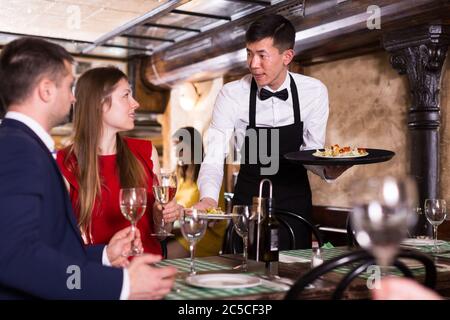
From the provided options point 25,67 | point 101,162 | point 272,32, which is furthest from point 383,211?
point 272,32

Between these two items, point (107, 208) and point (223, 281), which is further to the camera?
point (107, 208)

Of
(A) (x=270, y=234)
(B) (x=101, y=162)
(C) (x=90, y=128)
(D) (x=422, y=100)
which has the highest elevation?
(D) (x=422, y=100)

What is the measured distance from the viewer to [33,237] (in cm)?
141

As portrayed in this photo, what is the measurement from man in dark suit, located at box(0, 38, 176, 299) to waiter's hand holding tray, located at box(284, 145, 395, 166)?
132 cm

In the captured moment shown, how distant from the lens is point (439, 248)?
2.70 meters

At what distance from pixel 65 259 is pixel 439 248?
1.87 metres

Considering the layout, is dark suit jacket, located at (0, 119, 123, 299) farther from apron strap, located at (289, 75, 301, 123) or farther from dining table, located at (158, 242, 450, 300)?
apron strap, located at (289, 75, 301, 123)

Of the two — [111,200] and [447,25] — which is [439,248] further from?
[447,25]

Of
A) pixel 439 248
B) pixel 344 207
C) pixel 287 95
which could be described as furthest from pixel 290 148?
pixel 344 207

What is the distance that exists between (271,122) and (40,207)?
6.54 feet

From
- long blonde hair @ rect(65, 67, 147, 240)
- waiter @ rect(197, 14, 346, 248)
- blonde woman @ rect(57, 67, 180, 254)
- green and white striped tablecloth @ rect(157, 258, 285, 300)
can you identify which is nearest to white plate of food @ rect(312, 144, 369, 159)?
waiter @ rect(197, 14, 346, 248)

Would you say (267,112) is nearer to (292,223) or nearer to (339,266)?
(292,223)

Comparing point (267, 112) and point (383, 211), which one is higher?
point (267, 112)

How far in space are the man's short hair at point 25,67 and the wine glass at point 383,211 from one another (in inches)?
37.9
